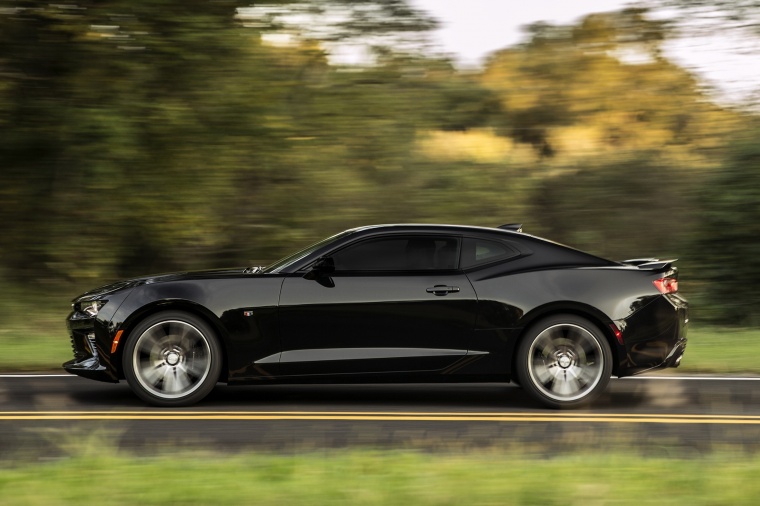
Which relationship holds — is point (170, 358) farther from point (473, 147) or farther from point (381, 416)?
point (473, 147)

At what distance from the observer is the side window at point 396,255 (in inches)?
320

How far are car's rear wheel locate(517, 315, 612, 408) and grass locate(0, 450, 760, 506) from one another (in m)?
2.12

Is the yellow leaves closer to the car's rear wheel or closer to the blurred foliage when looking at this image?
the blurred foliage

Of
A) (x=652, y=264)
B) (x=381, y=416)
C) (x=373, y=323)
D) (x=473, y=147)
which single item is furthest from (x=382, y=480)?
(x=473, y=147)

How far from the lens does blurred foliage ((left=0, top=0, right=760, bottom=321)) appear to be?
14.8m

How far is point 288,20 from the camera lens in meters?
15.5

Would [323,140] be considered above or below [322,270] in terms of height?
above

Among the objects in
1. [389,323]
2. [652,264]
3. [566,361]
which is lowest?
[566,361]

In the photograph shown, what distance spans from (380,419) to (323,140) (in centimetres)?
915

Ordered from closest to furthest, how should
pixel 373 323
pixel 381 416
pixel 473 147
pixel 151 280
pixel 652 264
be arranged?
pixel 381 416
pixel 373 323
pixel 151 280
pixel 652 264
pixel 473 147

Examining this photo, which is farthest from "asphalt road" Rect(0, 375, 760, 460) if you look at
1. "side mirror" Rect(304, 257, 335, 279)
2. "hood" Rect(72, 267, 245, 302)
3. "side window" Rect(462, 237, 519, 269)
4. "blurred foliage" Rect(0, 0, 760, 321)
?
"blurred foliage" Rect(0, 0, 760, 321)

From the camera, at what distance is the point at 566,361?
8086mm

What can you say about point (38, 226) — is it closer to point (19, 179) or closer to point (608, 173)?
point (19, 179)

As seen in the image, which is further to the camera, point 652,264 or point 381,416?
point 652,264
